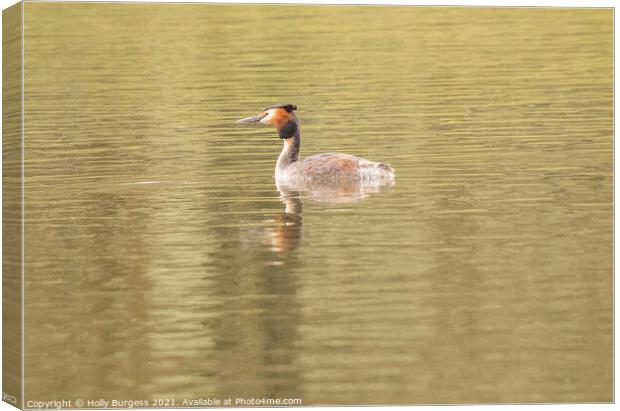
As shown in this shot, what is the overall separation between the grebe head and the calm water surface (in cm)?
16

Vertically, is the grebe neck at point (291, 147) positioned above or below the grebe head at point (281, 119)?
below

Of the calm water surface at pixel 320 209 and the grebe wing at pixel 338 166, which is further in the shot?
the grebe wing at pixel 338 166

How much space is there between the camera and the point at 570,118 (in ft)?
52.7

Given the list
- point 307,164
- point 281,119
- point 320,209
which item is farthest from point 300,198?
point 281,119

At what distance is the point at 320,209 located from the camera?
15664 millimetres

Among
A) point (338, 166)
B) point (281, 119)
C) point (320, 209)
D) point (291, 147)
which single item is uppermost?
point (281, 119)

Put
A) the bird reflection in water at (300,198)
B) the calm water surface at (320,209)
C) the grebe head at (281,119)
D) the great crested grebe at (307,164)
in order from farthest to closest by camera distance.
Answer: the grebe head at (281,119), the great crested grebe at (307,164), the bird reflection in water at (300,198), the calm water surface at (320,209)

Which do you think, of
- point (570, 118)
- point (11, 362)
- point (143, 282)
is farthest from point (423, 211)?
point (11, 362)

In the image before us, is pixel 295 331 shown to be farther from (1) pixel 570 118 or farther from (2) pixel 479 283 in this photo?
(1) pixel 570 118

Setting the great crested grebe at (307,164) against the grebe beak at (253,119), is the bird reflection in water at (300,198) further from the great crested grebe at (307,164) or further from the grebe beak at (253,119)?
the grebe beak at (253,119)

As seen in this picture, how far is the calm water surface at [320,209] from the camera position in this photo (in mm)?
11977

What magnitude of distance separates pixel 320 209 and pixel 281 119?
2.09 m

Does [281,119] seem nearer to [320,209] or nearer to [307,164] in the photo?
[307,164]

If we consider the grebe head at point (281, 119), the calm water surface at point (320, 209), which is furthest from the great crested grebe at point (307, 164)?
the calm water surface at point (320, 209)
